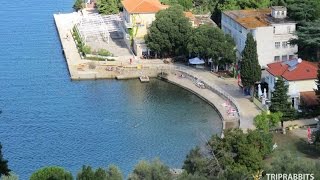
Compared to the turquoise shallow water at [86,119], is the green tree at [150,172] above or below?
above

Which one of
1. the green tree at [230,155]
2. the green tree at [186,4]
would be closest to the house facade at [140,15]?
the green tree at [186,4]

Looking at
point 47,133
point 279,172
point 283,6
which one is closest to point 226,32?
point 283,6

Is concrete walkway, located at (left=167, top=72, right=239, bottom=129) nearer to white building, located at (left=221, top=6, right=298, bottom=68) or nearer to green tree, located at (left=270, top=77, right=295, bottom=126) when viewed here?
green tree, located at (left=270, top=77, right=295, bottom=126)

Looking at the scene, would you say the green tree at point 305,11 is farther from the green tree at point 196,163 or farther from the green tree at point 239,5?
the green tree at point 196,163

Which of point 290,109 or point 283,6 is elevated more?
point 283,6

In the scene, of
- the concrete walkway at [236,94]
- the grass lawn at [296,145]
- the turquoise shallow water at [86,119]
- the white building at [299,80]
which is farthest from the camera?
the white building at [299,80]

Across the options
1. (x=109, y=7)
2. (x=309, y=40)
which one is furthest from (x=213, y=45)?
(x=109, y=7)

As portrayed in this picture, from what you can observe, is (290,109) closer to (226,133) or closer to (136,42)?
(226,133)
